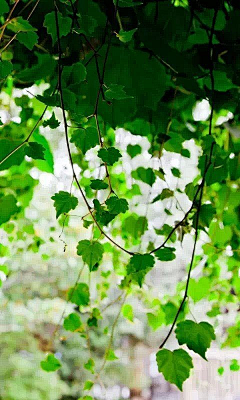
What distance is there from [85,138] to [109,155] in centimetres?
4

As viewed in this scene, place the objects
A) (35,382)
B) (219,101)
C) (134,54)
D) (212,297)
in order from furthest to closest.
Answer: (35,382)
(212,297)
(219,101)
(134,54)

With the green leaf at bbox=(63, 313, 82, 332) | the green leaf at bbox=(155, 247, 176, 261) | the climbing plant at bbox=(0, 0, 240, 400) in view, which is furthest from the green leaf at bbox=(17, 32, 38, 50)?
the green leaf at bbox=(63, 313, 82, 332)

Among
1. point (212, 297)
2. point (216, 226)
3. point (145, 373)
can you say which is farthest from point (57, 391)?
point (216, 226)

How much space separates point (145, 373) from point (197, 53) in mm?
2499

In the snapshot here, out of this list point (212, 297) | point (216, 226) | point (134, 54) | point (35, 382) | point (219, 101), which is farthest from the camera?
point (35, 382)

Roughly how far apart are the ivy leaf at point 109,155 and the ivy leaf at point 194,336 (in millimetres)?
166

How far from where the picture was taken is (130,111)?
63 cm

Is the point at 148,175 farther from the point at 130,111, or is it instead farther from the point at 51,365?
the point at 51,365

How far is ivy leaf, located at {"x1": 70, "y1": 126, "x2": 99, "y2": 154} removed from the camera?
17.6 inches

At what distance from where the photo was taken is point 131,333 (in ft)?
9.39

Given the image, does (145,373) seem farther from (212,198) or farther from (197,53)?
(197,53)

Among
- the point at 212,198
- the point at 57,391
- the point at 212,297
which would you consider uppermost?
the point at 57,391

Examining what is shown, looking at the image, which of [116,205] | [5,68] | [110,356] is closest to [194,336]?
[116,205]

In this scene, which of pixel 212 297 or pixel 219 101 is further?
pixel 212 297
